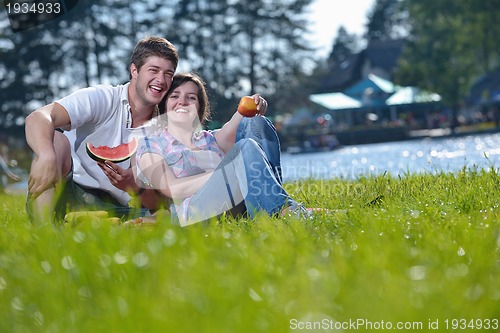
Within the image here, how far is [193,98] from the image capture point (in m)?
4.81

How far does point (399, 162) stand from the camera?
22250 mm

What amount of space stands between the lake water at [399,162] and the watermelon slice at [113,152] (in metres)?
2.26

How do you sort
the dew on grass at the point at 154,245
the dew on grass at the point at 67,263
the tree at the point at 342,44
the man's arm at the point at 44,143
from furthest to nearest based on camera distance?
the tree at the point at 342,44, the man's arm at the point at 44,143, the dew on grass at the point at 154,245, the dew on grass at the point at 67,263

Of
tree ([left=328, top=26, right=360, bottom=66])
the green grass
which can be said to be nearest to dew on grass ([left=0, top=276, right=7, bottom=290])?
the green grass

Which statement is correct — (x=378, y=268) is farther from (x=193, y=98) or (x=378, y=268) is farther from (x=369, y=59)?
(x=369, y=59)

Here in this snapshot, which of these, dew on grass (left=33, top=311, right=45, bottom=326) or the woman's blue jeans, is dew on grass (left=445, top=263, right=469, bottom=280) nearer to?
dew on grass (left=33, top=311, right=45, bottom=326)

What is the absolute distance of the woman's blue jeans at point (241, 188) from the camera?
13.8 feet

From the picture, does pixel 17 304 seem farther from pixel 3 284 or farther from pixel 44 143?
pixel 44 143

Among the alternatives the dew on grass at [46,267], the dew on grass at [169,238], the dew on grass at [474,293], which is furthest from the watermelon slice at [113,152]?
the dew on grass at [474,293]

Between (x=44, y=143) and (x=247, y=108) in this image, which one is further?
(x=247, y=108)

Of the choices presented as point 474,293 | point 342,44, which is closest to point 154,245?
point 474,293

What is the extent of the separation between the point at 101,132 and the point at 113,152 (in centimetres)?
33

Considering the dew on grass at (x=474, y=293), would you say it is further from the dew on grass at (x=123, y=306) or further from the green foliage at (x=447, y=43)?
the green foliage at (x=447, y=43)

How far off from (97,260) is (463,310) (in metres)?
1.45
